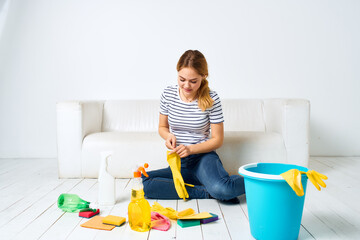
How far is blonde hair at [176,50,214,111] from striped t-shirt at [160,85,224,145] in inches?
1.6

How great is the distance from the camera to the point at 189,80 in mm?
1590

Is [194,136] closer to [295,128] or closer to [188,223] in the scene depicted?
[188,223]

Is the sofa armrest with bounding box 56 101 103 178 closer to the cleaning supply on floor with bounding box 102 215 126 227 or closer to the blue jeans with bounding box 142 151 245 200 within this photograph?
the blue jeans with bounding box 142 151 245 200

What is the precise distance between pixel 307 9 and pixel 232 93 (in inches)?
37.7

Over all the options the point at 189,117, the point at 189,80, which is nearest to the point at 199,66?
the point at 189,80

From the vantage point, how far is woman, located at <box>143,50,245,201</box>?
158 cm

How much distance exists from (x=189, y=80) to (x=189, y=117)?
8.2 inches

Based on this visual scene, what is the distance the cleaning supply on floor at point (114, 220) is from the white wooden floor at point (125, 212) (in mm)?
20

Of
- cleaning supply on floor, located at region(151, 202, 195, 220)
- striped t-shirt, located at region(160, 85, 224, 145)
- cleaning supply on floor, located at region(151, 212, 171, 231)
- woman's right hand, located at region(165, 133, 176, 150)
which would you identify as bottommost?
cleaning supply on floor, located at region(151, 212, 171, 231)

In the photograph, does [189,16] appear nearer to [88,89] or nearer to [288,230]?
[88,89]

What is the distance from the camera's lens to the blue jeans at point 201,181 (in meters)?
1.57

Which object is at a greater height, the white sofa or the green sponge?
the white sofa

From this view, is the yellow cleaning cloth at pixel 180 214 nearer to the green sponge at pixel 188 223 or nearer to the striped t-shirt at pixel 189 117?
the green sponge at pixel 188 223

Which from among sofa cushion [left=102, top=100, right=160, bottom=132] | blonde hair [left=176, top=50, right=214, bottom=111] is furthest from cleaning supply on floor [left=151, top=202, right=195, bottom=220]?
sofa cushion [left=102, top=100, right=160, bottom=132]
